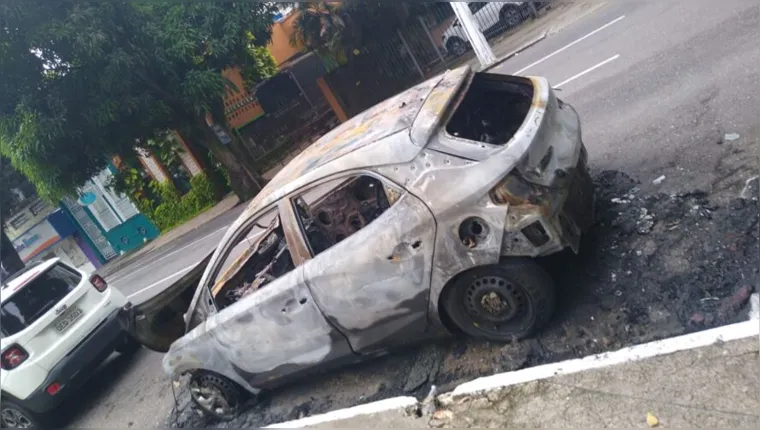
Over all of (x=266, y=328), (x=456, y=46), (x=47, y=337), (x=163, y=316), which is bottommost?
(x=456, y=46)

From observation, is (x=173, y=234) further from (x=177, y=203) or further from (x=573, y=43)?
(x=573, y=43)

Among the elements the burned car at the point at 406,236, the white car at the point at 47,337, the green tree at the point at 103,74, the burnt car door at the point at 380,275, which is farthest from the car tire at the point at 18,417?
the green tree at the point at 103,74

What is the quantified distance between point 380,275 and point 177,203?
72.4ft

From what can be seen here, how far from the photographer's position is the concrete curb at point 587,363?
3.35 metres

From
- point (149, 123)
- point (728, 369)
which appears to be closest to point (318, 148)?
point (728, 369)

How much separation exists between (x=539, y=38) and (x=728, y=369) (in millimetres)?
14861

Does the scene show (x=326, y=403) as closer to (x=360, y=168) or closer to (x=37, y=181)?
(x=360, y=168)

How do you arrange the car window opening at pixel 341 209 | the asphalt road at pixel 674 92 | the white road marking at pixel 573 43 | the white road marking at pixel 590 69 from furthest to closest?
the white road marking at pixel 573 43
the white road marking at pixel 590 69
the asphalt road at pixel 674 92
the car window opening at pixel 341 209

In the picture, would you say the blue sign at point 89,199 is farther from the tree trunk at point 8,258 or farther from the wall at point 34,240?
the tree trunk at point 8,258

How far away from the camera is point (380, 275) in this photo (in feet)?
13.3

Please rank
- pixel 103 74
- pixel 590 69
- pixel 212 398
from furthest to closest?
pixel 103 74 < pixel 590 69 < pixel 212 398

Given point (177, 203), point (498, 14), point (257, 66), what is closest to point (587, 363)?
point (257, 66)

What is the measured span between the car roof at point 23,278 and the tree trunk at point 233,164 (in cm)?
1065

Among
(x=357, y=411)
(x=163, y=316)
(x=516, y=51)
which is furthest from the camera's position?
(x=516, y=51)
